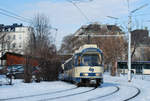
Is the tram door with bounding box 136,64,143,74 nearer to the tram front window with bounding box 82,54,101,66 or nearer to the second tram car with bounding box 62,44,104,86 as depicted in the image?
the second tram car with bounding box 62,44,104,86

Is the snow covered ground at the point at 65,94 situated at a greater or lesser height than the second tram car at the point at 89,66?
Result: lesser

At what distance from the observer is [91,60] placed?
21.8m

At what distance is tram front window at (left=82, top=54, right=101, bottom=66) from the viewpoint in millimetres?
21578

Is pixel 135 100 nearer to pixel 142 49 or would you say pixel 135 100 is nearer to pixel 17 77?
pixel 17 77

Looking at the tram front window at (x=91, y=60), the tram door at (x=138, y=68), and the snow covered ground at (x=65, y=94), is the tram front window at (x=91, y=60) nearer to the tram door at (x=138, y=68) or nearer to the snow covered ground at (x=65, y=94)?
the snow covered ground at (x=65, y=94)

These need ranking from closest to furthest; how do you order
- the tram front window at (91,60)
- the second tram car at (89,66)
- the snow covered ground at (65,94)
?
the snow covered ground at (65,94) → the second tram car at (89,66) → the tram front window at (91,60)

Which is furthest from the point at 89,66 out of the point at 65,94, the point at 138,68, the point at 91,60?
the point at 138,68

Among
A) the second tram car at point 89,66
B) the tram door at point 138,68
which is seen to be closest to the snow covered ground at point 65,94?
the second tram car at point 89,66

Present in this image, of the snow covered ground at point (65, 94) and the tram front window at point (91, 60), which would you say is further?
the tram front window at point (91, 60)

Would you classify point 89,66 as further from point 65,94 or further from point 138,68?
point 138,68

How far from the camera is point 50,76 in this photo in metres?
29.5

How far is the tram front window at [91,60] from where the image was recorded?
21.6 metres

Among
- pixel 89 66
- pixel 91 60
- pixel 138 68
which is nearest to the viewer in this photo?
pixel 89 66

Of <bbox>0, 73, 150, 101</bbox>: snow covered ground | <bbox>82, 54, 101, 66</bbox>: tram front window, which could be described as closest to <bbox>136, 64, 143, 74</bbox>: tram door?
<bbox>82, 54, 101, 66</bbox>: tram front window
